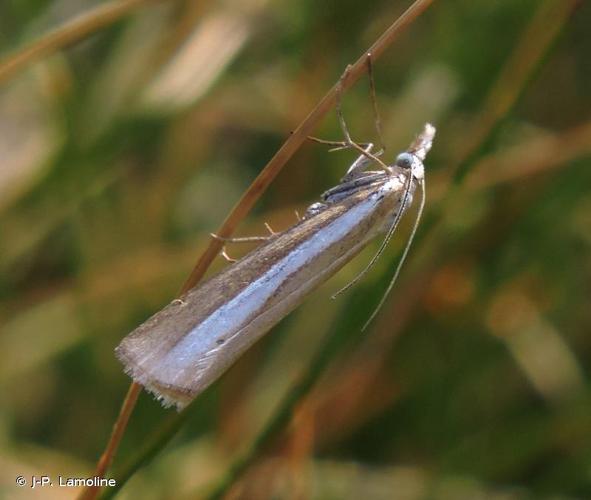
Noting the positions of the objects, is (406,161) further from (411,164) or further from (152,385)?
(152,385)

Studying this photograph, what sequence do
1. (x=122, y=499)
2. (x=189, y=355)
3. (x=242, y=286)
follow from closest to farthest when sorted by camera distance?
(x=189, y=355) < (x=242, y=286) < (x=122, y=499)

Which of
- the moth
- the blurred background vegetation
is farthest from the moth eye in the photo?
the blurred background vegetation

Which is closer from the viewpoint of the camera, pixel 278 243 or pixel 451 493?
pixel 278 243

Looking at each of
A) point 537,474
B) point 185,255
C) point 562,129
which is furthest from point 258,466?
point 562,129

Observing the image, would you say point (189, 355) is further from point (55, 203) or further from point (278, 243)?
point (55, 203)

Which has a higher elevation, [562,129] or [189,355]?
[189,355]

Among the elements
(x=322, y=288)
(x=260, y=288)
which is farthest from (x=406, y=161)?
(x=322, y=288)

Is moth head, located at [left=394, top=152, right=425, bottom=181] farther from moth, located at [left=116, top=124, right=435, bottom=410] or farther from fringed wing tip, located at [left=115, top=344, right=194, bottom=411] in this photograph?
fringed wing tip, located at [left=115, top=344, right=194, bottom=411]
